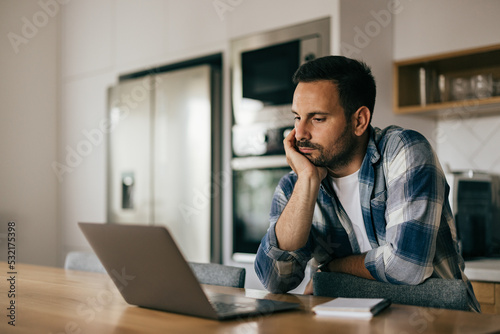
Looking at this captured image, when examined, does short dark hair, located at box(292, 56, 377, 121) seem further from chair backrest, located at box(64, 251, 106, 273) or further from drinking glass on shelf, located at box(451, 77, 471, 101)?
drinking glass on shelf, located at box(451, 77, 471, 101)

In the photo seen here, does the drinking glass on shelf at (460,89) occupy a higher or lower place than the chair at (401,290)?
higher

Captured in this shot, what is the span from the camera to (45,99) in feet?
13.6

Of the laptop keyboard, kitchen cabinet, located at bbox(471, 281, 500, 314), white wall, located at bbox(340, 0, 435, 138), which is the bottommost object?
kitchen cabinet, located at bbox(471, 281, 500, 314)

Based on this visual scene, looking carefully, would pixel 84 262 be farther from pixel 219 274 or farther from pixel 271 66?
pixel 271 66

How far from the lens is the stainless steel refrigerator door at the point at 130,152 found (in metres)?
3.32

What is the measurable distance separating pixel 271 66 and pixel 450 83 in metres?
0.92

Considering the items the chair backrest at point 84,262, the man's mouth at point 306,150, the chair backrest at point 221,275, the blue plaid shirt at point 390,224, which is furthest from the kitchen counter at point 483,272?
the chair backrest at point 84,262

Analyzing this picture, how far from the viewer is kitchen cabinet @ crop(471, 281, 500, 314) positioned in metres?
2.05

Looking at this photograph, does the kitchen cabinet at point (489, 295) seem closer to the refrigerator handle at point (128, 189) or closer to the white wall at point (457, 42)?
the white wall at point (457, 42)

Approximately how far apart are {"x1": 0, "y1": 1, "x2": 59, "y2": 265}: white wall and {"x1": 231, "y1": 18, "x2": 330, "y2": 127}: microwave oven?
1.91 meters

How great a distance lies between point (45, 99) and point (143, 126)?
1232mm

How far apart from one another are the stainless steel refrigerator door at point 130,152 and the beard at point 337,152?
6.19 feet

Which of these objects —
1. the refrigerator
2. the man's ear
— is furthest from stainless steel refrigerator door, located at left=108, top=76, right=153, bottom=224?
the man's ear

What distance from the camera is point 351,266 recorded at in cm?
142
